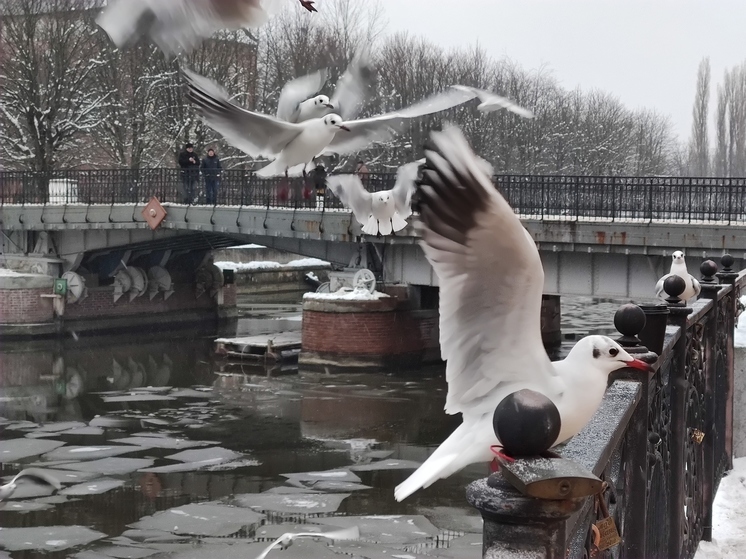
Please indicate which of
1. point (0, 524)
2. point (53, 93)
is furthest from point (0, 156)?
point (0, 524)

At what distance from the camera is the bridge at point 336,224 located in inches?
718

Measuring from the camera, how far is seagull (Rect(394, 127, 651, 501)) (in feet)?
11.0

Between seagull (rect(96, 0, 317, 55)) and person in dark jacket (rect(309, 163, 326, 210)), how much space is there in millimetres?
11694

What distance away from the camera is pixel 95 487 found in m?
12.0

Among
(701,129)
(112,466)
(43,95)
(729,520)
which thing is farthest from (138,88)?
(701,129)

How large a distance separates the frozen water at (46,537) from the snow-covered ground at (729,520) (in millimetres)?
6176

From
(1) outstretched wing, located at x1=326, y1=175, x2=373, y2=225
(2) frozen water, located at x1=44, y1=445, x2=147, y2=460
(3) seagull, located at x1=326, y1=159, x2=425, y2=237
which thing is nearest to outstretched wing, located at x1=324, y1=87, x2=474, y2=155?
(2) frozen water, located at x1=44, y1=445, x2=147, y2=460

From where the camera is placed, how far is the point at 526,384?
3.69 m

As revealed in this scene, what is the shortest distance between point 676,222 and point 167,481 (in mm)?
10113

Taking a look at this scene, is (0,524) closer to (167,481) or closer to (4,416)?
(167,481)

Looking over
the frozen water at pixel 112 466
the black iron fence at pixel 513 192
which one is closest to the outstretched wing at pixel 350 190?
the black iron fence at pixel 513 192

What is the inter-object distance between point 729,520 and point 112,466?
9303 millimetres

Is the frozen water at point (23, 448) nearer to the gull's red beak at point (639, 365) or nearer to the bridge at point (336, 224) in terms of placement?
the bridge at point (336, 224)

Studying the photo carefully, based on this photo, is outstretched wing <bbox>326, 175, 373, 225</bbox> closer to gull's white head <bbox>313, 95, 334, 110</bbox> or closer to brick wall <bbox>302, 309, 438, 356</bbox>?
brick wall <bbox>302, 309, 438, 356</bbox>
